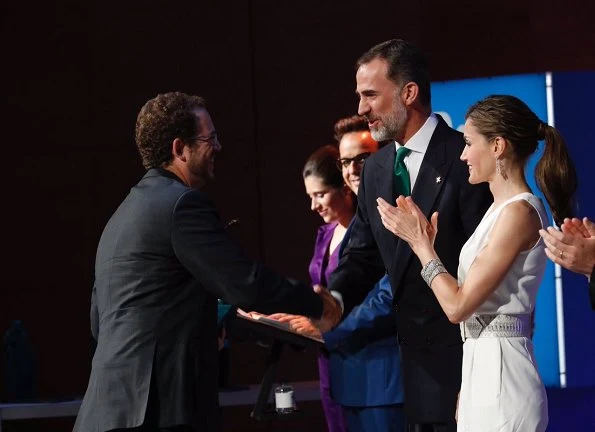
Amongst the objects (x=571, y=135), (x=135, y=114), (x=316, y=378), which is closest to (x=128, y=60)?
(x=135, y=114)

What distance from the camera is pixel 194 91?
570 centimetres

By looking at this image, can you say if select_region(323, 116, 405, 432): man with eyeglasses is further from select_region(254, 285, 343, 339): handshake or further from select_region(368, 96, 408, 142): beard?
select_region(368, 96, 408, 142): beard

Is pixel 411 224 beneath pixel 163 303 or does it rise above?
above

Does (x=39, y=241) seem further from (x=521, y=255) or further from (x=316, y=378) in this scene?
(x=521, y=255)

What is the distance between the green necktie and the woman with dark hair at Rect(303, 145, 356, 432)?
24.6 inches

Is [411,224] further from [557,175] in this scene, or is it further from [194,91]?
[194,91]

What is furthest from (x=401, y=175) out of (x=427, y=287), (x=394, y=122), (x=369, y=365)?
(x=369, y=365)

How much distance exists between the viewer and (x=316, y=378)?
5.78 meters

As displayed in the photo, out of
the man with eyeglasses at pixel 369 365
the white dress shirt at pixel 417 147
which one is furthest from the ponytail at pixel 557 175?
the man with eyeglasses at pixel 369 365

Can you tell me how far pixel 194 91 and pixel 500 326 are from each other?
3.37 m

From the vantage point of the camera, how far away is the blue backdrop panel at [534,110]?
4.37m

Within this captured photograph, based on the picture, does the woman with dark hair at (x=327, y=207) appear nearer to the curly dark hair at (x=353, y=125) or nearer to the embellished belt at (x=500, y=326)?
the curly dark hair at (x=353, y=125)

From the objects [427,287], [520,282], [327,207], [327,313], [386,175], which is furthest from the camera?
[327,207]

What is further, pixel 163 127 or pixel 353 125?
pixel 353 125
